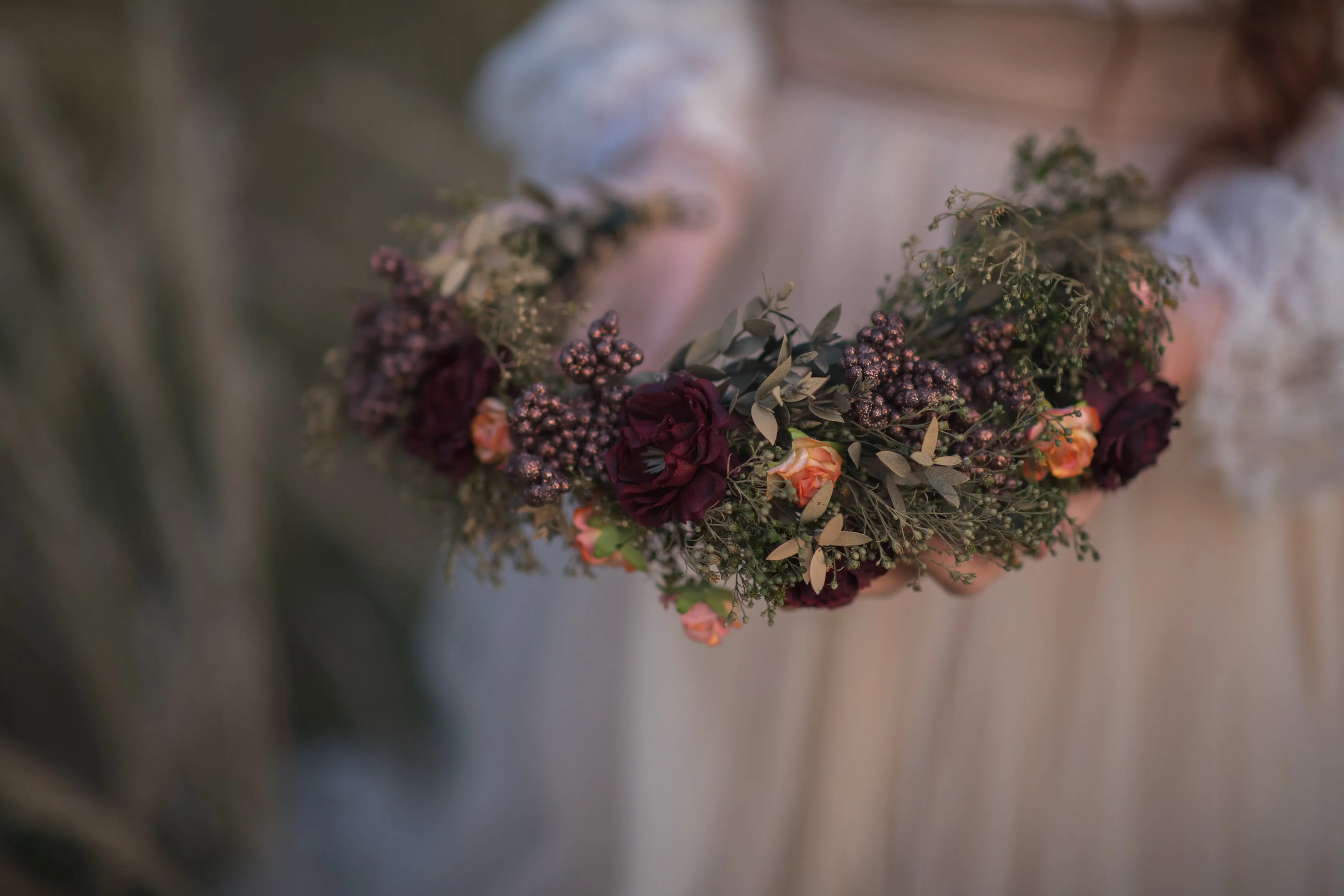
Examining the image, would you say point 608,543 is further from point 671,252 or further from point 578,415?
point 671,252

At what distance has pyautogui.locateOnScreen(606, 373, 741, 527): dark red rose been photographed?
16.5 inches

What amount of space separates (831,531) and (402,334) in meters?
0.33

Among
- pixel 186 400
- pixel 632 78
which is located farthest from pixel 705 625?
pixel 186 400

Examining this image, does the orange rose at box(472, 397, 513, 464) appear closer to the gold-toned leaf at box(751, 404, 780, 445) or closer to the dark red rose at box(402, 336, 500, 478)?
the dark red rose at box(402, 336, 500, 478)

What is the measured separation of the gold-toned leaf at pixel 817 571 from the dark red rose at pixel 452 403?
230mm

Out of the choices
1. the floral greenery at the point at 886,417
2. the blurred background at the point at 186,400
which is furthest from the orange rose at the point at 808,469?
the blurred background at the point at 186,400

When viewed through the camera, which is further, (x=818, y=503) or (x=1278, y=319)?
(x=1278, y=319)

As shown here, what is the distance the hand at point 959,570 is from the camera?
0.49 metres

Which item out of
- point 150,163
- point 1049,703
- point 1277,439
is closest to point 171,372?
point 150,163

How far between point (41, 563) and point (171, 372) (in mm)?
395

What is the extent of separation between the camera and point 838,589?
451 millimetres

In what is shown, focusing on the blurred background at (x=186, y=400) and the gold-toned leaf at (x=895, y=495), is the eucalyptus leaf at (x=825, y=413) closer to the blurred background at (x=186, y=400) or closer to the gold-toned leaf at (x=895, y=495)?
the gold-toned leaf at (x=895, y=495)

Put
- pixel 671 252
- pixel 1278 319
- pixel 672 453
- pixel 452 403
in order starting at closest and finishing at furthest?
pixel 672 453 < pixel 452 403 < pixel 1278 319 < pixel 671 252

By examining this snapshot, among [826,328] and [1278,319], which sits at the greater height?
[1278,319]
